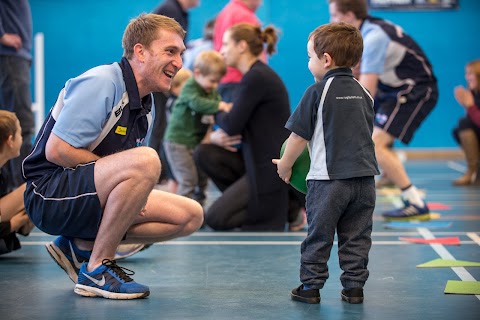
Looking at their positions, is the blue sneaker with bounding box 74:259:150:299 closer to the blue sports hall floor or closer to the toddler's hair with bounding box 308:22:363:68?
the blue sports hall floor

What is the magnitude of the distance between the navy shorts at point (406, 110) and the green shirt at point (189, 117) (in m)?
1.25

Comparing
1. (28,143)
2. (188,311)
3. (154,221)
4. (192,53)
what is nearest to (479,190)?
(192,53)

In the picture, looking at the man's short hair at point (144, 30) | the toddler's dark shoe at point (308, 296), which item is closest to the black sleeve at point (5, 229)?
the man's short hair at point (144, 30)

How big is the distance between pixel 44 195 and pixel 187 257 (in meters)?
1.18

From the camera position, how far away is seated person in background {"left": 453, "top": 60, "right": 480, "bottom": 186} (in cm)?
914

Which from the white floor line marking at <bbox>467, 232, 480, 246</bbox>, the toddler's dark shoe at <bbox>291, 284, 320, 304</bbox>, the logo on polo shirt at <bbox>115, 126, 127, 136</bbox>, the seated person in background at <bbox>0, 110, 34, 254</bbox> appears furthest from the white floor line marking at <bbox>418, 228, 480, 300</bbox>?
the seated person in background at <bbox>0, 110, 34, 254</bbox>

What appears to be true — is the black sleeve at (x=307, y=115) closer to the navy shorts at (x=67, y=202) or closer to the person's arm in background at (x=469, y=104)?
the navy shorts at (x=67, y=202)

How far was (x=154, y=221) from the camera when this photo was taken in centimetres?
387

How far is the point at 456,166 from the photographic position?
11406mm

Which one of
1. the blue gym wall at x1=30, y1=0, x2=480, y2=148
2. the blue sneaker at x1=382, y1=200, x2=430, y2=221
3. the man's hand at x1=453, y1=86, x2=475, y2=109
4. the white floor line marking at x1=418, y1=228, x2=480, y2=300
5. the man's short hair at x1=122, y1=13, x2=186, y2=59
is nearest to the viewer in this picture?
the man's short hair at x1=122, y1=13, x2=186, y2=59

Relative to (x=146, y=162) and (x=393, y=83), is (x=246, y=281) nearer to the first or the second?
(x=146, y=162)

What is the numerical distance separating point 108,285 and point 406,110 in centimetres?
343

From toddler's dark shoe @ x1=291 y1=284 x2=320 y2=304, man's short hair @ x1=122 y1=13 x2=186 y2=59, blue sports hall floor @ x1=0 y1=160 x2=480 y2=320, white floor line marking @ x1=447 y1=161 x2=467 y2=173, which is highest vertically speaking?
man's short hair @ x1=122 y1=13 x2=186 y2=59

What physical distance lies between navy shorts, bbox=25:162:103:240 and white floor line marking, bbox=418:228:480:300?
1.60 m
